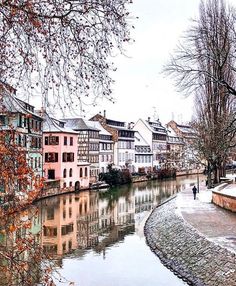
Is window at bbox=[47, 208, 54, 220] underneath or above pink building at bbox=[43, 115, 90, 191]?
underneath

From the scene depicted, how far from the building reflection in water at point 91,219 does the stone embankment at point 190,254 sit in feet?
7.10

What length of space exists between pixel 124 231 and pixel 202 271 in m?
9.99

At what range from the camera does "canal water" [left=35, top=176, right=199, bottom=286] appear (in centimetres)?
1688

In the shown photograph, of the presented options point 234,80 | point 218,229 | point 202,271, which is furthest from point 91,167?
point 202,271

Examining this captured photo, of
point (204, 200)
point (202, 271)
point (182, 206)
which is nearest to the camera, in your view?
point (202, 271)

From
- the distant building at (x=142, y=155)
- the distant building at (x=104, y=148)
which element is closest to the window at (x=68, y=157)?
the distant building at (x=104, y=148)

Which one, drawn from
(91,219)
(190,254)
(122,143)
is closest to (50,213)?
(91,219)

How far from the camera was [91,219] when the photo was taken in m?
31.1

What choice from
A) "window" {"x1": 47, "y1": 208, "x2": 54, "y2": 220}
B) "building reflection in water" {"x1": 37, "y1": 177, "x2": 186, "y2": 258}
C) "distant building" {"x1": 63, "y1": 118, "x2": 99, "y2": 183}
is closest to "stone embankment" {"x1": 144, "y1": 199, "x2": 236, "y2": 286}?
"building reflection in water" {"x1": 37, "y1": 177, "x2": 186, "y2": 258}

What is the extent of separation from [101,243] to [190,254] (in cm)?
547

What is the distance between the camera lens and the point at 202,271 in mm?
16688

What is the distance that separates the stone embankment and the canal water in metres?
0.47

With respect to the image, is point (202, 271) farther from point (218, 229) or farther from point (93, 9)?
point (93, 9)

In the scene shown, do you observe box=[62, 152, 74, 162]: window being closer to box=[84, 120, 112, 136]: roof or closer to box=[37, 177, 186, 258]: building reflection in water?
box=[37, 177, 186, 258]: building reflection in water
